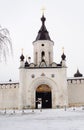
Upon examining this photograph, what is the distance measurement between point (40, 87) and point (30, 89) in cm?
193

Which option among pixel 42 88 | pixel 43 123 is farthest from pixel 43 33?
pixel 43 123

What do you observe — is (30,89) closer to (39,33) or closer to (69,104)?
(69,104)

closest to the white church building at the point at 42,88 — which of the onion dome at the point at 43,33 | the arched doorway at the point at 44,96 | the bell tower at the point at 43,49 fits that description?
the arched doorway at the point at 44,96

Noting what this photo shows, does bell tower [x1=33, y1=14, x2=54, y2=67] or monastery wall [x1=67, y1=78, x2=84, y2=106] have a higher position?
bell tower [x1=33, y1=14, x2=54, y2=67]

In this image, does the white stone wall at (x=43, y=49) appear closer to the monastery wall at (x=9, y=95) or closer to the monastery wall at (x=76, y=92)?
the monastery wall at (x=76, y=92)

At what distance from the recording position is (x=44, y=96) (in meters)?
47.0

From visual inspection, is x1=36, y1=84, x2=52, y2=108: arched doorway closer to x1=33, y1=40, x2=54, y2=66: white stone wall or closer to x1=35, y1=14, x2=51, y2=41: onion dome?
x1=33, y1=40, x2=54, y2=66: white stone wall

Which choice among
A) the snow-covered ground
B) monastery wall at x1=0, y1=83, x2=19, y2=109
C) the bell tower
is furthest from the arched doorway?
the snow-covered ground

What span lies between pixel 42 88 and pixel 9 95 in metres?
6.07

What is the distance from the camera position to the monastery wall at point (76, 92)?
4769 cm

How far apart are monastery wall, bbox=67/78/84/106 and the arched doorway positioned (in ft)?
12.0

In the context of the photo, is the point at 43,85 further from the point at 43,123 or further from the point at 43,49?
the point at 43,123

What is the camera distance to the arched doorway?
1842 inches

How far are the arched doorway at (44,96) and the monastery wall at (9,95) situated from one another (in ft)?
12.9
